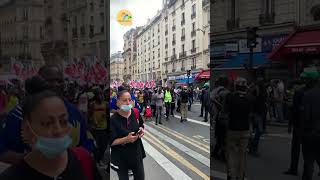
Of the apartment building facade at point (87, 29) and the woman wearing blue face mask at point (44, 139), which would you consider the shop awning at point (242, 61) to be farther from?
the woman wearing blue face mask at point (44, 139)

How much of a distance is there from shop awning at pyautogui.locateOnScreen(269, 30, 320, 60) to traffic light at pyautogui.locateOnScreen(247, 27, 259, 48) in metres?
0.12

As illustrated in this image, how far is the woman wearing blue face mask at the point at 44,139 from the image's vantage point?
986mm

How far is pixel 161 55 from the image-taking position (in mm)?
1797

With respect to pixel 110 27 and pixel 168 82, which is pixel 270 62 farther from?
pixel 110 27

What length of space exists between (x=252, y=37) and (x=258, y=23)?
0.22 ft

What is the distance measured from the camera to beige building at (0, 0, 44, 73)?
51.5 inches

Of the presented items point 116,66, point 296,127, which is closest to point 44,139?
point 116,66

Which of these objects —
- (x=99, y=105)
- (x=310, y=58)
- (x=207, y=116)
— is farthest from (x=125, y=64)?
(x=310, y=58)

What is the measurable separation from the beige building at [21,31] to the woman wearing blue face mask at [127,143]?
2.22 feet

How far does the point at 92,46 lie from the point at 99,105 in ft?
0.67

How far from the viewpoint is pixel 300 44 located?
163 centimetres

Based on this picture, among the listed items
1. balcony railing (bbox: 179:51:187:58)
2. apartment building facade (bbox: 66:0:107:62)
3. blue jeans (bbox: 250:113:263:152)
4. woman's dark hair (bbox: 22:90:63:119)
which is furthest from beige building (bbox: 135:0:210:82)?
woman's dark hair (bbox: 22:90:63:119)

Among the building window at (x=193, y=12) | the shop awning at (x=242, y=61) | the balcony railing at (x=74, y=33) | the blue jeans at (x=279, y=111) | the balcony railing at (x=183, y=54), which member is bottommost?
the blue jeans at (x=279, y=111)

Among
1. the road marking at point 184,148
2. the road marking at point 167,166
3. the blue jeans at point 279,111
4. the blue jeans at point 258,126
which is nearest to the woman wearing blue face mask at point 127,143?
the road marking at point 167,166
